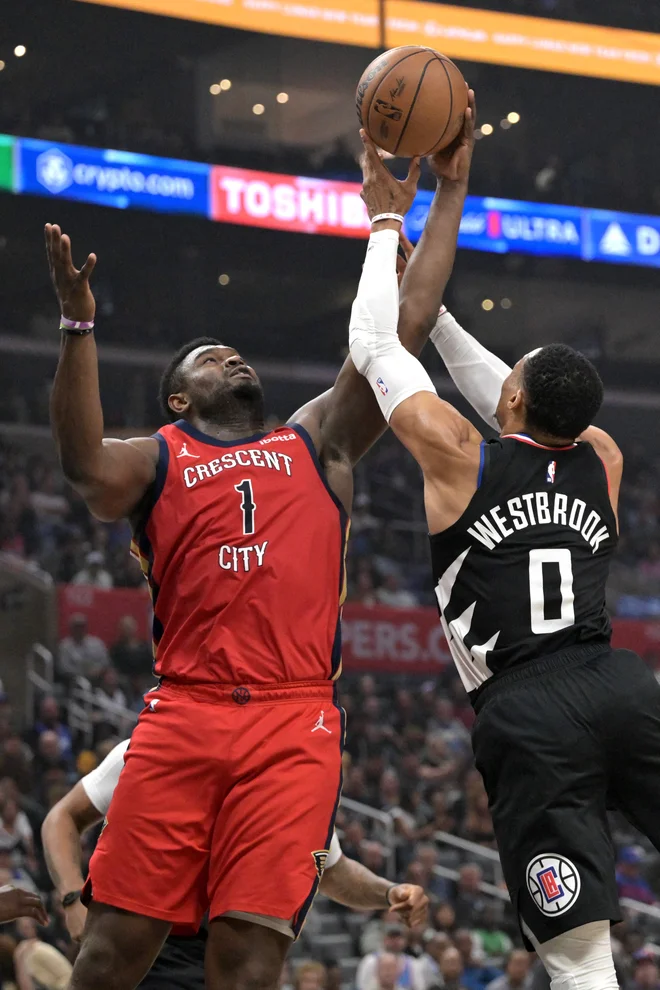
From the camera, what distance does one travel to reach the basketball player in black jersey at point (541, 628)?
3.33 metres

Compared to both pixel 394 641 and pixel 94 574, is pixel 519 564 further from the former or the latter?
pixel 394 641

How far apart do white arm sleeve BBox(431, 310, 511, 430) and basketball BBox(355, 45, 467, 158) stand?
0.59 metres

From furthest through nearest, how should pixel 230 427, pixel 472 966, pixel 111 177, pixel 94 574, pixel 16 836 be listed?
pixel 111 177 → pixel 94 574 → pixel 472 966 → pixel 16 836 → pixel 230 427

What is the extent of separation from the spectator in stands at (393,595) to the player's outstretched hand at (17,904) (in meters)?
14.2

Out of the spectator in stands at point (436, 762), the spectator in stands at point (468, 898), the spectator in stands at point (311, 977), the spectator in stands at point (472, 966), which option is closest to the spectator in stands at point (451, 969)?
the spectator in stands at point (472, 966)

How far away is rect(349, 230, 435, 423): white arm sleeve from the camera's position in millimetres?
3619

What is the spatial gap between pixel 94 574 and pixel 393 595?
435cm

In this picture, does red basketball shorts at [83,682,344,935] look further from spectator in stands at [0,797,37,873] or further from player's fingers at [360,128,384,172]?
spectator in stands at [0,797,37,873]

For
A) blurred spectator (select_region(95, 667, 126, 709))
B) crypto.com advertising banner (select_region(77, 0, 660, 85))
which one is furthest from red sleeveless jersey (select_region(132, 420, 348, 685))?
crypto.com advertising banner (select_region(77, 0, 660, 85))

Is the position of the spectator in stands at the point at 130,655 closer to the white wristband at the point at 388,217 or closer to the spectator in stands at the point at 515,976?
the spectator in stands at the point at 515,976

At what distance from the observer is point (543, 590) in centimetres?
353

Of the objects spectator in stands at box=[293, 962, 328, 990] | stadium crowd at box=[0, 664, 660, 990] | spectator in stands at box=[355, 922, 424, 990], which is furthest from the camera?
spectator in stands at box=[355, 922, 424, 990]

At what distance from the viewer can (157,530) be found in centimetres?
360

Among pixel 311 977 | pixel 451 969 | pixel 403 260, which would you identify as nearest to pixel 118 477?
pixel 403 260
